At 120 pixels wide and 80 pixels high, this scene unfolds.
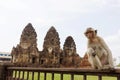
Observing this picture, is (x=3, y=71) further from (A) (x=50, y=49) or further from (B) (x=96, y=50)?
(A) (x=50, y=49)

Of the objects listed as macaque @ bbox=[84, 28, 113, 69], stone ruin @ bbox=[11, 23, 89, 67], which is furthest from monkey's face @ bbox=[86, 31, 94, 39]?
stone ruin @ bbox=[11, 23, 89, 67]

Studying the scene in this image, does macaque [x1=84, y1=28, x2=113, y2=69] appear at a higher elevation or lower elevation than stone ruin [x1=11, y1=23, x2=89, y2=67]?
lower

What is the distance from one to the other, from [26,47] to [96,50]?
26135mm

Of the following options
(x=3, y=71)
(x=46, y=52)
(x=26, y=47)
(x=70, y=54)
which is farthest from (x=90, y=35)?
(x=70, y=54)

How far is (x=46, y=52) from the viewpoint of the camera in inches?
1228

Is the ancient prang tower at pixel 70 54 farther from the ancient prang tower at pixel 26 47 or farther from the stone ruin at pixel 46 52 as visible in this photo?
the ancient prang tower at pixel 26 47

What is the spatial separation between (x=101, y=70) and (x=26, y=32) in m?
26.8

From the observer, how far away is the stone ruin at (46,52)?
1154 inches

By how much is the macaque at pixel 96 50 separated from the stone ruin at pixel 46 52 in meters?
24.2

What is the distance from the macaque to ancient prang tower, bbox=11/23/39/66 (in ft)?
83.6

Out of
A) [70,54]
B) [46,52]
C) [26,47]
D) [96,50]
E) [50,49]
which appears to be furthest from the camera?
[70,54]

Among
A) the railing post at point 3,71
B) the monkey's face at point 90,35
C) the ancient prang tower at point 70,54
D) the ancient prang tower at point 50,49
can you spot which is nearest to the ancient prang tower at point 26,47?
the ancient prang tower at point 50,49

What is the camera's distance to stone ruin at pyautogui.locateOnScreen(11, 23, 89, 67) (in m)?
29.3

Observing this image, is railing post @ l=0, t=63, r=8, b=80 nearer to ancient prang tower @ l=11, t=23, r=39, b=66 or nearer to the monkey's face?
the monkey's face
